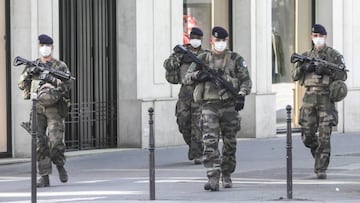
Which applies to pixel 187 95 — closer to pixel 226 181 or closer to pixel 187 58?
pixel 187 58

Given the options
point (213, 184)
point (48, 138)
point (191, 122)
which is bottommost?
point (213, 184)

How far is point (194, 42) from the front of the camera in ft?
45.6

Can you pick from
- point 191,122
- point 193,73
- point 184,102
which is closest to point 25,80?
point 193,73

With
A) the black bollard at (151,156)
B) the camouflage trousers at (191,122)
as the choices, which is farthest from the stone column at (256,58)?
the black bollard at (151,156)

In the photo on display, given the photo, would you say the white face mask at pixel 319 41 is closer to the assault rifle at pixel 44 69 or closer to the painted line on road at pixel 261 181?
the painted line on road at pixel 261 181

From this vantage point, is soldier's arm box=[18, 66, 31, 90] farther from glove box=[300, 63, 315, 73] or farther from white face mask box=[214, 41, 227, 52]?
glove box=[300, 63, 315, 73]

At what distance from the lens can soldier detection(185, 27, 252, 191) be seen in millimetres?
11039

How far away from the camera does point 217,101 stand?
11.1 metres

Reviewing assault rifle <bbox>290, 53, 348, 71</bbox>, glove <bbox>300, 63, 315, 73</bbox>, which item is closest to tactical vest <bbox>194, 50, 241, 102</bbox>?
assault rifle <bbox>290, 53, 348, 71</bbox>

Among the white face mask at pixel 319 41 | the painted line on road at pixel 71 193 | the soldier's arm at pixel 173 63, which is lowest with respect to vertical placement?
the painted line on road at pixel 71 193

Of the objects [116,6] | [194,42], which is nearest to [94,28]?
[116,6]

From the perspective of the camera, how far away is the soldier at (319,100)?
40.5 ft

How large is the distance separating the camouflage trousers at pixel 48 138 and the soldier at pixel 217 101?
6.21ft

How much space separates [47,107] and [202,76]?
7.24ft
